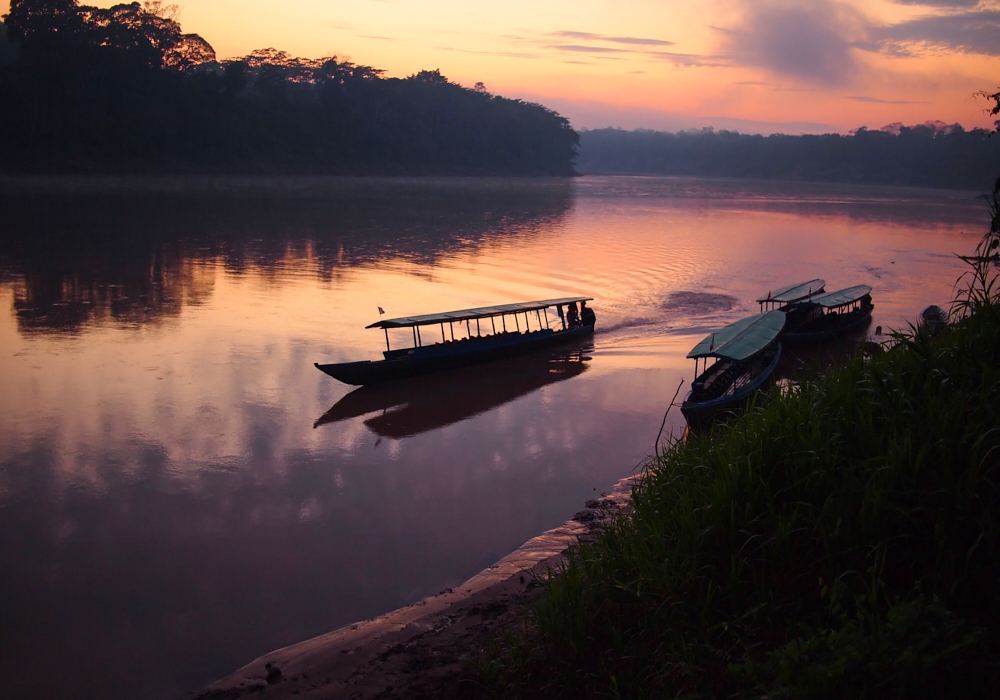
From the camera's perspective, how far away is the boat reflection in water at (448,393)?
12.1 meters

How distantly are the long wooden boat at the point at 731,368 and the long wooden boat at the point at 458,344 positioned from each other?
4.17 m

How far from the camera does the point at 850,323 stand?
18.8 m

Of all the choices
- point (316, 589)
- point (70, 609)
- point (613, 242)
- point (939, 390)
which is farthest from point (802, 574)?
point (613, 242)

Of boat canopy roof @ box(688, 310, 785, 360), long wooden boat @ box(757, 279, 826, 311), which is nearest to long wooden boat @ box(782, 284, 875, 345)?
long wooden boat @ box(757, 279, 826, 311)

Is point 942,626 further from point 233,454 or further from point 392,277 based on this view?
point 392,277

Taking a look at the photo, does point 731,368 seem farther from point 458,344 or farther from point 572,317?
point 572,317

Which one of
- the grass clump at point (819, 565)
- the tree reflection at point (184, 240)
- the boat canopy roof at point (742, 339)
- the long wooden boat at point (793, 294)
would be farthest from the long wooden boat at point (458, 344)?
the grass clump at point (819, 565)

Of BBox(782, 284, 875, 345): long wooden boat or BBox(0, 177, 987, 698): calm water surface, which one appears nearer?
BBox(0, 177, 987, 698): calm water surface

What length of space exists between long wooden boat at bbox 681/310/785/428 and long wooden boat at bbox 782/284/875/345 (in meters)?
2.75

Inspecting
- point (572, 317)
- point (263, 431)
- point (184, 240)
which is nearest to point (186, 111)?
point (184, 240)

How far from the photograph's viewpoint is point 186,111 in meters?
59.0

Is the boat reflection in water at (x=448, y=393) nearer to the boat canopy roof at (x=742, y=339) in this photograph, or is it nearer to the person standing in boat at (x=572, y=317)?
the person standing in boat at (x=572, y=317)

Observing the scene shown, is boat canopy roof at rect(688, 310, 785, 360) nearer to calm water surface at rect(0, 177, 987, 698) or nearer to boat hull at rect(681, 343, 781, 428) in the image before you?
boat hull at rect(681, 343, 781, 428)

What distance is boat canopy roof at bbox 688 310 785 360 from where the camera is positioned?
12.5 metres
